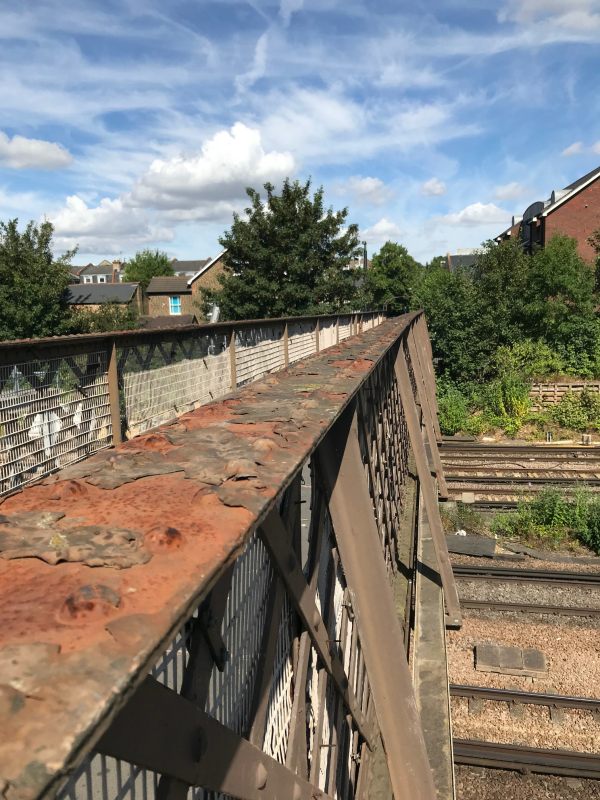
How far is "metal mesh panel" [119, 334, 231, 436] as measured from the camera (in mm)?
4387

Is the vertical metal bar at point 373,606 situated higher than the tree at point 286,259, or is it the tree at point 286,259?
the tree at point 286,259

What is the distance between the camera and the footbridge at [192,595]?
0.57m

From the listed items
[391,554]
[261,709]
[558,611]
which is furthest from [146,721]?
[558,611]

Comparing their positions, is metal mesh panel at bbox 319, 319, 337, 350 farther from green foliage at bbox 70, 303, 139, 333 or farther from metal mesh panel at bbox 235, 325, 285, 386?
green foliage at bbox 70, 303, 139, 333

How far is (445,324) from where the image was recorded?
28.9 meters

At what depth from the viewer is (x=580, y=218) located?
3775cm

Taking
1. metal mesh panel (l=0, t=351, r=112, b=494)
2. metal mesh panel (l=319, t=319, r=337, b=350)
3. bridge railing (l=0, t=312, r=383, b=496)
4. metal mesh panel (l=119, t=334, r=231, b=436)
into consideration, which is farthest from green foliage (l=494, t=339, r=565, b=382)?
metal mesh panel (l=0, t=351, r=112, b=494)

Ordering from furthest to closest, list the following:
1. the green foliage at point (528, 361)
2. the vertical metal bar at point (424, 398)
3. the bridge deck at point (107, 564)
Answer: the green foliage at point (528, 361) → the vertical metal bar at point (424, 398) → the bridge deck at point (107, 564)

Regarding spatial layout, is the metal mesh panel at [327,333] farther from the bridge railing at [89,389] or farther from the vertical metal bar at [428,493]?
the bridge railing at [89,389]

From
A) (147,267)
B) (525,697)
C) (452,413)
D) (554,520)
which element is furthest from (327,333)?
(147,267)

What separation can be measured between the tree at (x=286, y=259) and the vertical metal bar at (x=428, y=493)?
2087 centimetres

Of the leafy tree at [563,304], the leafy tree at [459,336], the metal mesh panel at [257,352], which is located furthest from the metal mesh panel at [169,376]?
the leafy tree at [563,304]

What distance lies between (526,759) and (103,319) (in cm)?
2708

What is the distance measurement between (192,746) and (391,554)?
5.08 meters
